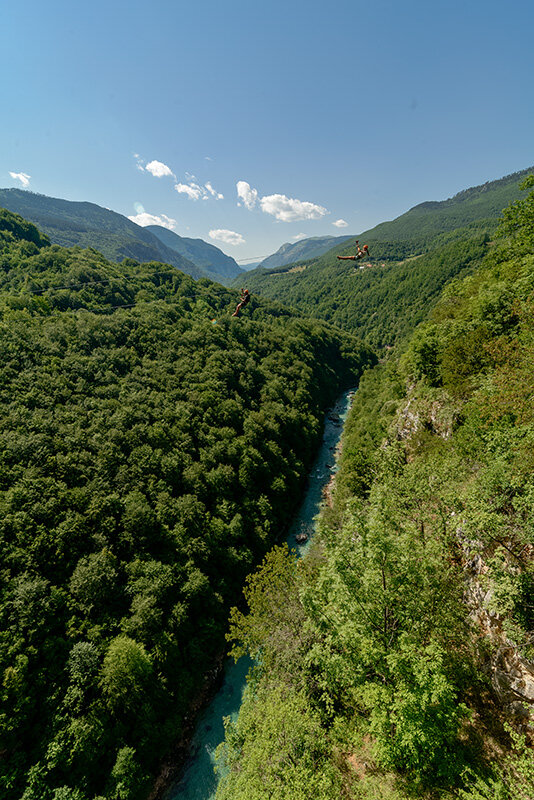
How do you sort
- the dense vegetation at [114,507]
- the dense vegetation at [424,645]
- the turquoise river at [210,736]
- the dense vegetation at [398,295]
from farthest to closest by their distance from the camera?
the dense vegetation at [398,295] → the turquoise river at [210,736] → the dense vegetation at [114,507] → the dense vegetation at [424,645]

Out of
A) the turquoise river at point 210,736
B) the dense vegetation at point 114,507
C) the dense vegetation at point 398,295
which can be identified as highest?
the dense vegetation at point 398,295

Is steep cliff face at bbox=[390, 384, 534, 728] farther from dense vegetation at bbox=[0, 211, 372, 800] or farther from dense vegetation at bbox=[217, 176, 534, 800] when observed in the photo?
dense vegetation at bbox=[0, 211, 372, 800]

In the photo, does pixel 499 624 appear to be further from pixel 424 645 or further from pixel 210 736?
pixel 210 736

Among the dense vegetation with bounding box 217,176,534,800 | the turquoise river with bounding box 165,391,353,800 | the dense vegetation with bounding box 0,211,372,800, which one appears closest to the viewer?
the dense vegetation with bounding box 217,176,534,800

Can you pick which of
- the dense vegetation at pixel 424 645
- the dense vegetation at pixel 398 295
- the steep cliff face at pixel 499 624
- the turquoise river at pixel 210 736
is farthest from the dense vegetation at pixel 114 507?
the dense vegetation at pixel 398 295

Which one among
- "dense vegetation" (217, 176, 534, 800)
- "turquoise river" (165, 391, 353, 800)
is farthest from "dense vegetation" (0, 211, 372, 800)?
"dense vegetation" (217, 176, 534, 800)

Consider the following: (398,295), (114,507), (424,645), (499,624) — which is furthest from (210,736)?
(398,295)

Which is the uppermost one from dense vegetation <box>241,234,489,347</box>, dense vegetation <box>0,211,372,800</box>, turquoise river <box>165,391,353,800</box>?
dense vegetation <box>241,234,489,347</box>

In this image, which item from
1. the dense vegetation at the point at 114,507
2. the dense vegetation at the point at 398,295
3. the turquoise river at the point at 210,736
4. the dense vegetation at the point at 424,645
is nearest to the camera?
the dense vegetation at the point at 424,645

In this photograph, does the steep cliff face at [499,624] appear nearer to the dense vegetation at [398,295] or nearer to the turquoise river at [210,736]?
the turquoise river at [210,736]

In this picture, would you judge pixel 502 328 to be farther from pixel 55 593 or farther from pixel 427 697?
pixel 55 593
